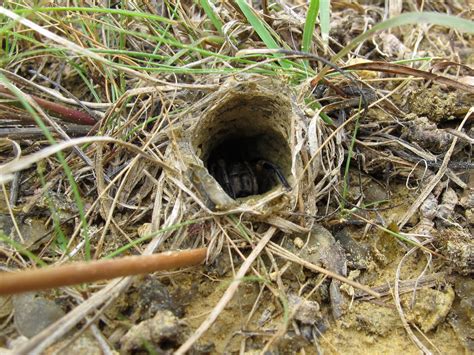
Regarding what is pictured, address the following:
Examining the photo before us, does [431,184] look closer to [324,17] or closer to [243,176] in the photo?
[324,17]

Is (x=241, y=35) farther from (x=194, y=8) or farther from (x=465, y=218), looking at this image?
(x=465, y=218)

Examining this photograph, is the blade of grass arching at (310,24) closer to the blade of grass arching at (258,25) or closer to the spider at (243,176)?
the blade of grass arching at (258,25)

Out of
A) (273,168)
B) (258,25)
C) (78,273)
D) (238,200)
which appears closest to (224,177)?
(273,168)

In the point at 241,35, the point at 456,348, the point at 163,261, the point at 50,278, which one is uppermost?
the point at 241,35

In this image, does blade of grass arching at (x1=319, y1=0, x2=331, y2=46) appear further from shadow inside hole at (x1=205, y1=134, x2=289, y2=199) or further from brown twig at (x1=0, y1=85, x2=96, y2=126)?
brown twig at (x1=0, y1=85, x2=96, y2=126)

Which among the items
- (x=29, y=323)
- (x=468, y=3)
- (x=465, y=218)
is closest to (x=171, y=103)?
(x=29, y=323)
